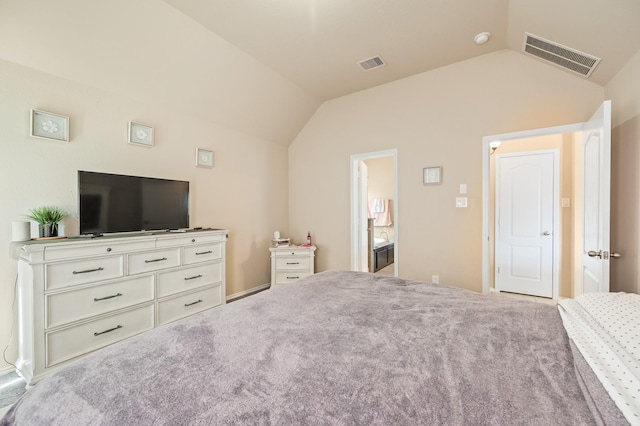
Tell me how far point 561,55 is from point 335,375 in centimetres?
318

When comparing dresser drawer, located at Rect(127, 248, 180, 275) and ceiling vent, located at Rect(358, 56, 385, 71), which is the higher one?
ceiling vent, located at Rect(358, 56, 385, 71)

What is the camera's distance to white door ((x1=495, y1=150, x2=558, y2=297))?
3523 mm

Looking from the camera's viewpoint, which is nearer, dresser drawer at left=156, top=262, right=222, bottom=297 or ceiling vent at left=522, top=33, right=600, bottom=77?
Answer: ceiling vent at left=522, top=33, right=600, bottom=77

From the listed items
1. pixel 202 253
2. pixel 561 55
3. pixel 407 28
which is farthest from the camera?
pixel 202 253

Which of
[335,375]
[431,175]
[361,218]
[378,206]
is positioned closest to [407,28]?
[431,175]

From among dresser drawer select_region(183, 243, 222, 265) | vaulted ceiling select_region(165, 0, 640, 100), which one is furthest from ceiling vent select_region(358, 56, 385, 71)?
dresser drawer select_region(183, 243, 222, 265)

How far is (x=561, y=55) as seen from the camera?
7.68 ft

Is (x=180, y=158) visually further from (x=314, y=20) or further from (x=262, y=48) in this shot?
(x=314, y=20)

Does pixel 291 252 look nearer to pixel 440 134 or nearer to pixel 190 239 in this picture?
pixel 190 239

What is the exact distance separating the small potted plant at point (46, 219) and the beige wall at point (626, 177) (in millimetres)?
4172

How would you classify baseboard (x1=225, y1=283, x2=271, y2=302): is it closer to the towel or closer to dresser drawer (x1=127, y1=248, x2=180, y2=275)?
dresser drawer (x1=127, y1=248, x2=180, y2=275)

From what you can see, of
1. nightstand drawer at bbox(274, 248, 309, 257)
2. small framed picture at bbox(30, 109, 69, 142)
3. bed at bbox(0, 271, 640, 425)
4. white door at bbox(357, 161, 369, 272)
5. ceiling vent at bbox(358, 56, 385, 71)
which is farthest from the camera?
white door at bbox(357, 161, 369, 272)

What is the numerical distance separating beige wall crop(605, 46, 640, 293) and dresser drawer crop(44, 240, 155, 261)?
3.70 m

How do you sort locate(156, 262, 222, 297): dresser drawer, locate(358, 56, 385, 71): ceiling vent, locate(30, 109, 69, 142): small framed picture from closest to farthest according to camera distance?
locate(30, 109, 69, 142): small framed picture → locate(156, 262, 222, 297): dresser drawer → locate(358, 56, 385, 71): ceiling vent
